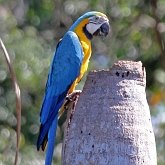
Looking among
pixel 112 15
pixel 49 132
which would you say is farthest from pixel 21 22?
pixel 49 132

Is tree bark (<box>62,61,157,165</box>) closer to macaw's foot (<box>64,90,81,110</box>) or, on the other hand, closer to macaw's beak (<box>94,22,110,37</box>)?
macaw's foot (<box>64,90,81,110</box>)

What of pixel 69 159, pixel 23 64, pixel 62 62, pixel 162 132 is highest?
pixel 69 159

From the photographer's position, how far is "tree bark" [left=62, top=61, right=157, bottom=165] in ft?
9.66

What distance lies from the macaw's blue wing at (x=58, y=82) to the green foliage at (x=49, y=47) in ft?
6.24

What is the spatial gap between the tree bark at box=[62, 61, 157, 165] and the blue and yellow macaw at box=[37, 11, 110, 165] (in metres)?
0.32

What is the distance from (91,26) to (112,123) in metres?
1.43

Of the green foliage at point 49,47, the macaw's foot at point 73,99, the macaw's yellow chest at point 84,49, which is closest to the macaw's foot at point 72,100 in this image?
the macaw's foot at point 73,99

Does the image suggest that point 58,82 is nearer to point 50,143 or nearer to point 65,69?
point 65,69

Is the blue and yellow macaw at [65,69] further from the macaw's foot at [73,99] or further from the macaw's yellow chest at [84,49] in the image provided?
the macaw's foot at [73,99]

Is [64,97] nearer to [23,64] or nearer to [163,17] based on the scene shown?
[23,64]

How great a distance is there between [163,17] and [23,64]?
4.44 ft

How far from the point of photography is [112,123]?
2.97 meters

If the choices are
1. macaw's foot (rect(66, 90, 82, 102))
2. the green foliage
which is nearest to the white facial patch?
macaw's foot (rect(66, 90, 82, 102))

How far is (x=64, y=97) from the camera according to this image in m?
3.72
